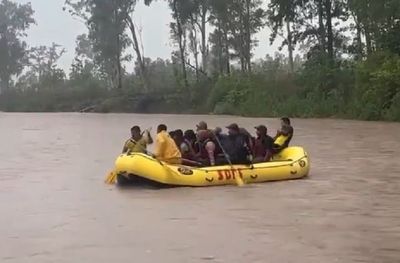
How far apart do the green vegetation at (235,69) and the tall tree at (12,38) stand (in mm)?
138

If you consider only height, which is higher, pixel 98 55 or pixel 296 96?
pixel 98 55

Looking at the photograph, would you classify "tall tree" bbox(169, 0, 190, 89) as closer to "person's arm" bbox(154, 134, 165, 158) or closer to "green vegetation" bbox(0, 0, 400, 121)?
"green vegetation" bbox(0, 0, 400, 121)

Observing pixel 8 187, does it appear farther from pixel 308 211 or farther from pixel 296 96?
pixel 296 96

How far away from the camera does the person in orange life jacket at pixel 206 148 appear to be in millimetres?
12938

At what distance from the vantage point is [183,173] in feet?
41.2

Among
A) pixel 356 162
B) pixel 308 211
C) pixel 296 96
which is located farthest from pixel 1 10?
pixel 308 211

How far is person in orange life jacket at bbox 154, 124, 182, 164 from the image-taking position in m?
12.8

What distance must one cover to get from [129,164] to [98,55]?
4919cm

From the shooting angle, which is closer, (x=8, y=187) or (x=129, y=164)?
(x=129, y=164)

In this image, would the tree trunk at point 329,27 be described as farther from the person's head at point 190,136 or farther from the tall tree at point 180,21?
the person's head at point 190,136

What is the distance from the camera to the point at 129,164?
41.0ft

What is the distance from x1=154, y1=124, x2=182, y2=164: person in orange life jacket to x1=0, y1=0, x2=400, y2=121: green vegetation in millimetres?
17749

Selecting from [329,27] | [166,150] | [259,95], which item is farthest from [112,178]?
[329,27]

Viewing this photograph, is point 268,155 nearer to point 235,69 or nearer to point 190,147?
point 190,147
